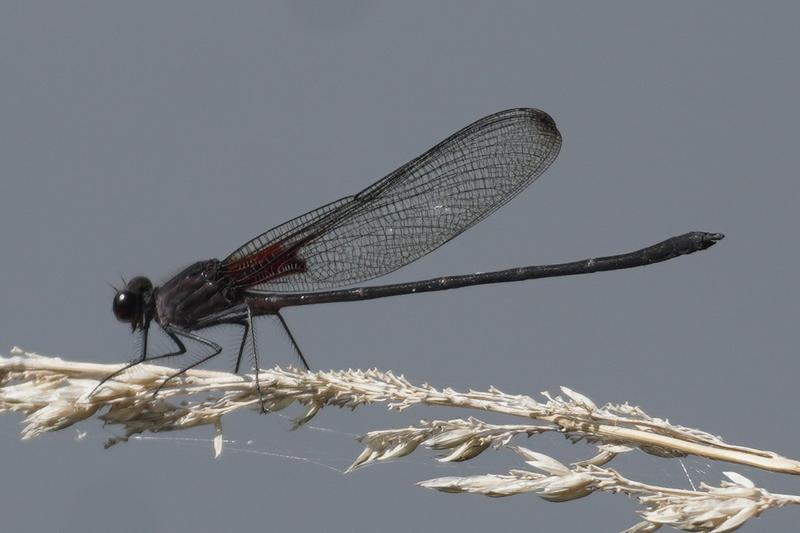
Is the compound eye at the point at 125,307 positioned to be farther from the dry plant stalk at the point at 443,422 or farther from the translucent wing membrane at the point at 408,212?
the dry plant stalk at the point at 443,422

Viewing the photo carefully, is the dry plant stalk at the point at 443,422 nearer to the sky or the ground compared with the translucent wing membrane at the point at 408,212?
nearer to the ground

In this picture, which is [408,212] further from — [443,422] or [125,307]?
[443,422]

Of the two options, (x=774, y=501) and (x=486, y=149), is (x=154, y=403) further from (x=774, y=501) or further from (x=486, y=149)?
(x=486, y=149)

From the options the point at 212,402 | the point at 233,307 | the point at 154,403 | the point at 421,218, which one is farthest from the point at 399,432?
the point at 421,218

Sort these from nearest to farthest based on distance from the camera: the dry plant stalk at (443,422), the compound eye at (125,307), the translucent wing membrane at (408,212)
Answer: the dry plant stalk at (443,422) < the compound eye at (125,307) < the translucent wing membrane at (408,212)

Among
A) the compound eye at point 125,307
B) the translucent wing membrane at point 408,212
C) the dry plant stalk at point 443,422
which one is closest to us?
the dry plant stalk at point 443,422

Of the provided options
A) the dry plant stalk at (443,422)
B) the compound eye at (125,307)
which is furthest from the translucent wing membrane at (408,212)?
the dry plant stalk at (443,422)

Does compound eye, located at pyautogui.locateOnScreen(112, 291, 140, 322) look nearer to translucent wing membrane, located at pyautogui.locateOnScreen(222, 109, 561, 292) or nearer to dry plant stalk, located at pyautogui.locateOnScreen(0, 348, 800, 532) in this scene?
translucent wing membrane, located at pyautogui.locateOnScreen(222, 109, 561, 292)
